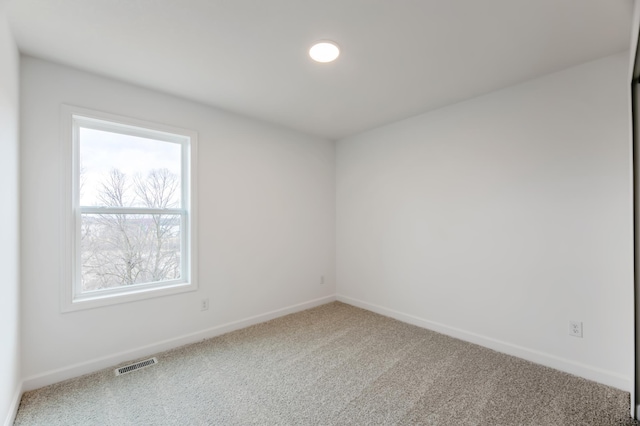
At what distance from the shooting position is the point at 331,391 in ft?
6.77

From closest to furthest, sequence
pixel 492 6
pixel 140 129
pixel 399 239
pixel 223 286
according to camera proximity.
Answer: pixel 492 6
pixel 140 129
pixel 223 286
pixel 399 239

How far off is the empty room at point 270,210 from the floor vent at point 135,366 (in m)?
0.02

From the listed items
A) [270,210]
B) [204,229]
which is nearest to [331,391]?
[204,229]

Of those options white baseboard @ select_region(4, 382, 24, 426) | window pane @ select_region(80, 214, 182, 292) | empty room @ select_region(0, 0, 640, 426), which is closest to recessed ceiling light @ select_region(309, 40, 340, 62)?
empty room @ select_region(0, 0, 640, 426)

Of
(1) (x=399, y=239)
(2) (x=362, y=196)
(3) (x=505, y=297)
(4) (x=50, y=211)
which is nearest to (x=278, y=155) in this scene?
(2) (x=362, y=196)

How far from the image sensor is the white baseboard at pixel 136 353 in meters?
2.11

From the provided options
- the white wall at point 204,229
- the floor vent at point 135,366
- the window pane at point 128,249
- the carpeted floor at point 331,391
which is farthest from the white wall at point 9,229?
the floor vent at point 135,366

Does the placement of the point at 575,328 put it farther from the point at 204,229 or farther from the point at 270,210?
the point at 204,229

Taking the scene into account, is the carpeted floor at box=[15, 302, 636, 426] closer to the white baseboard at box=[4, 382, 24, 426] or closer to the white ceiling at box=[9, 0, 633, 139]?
the white baseboard at box=[4, 382, 24, 426]

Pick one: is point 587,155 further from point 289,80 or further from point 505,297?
point 289,80

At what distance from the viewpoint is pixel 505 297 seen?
2.63 metres

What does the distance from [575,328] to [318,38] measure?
2894mm

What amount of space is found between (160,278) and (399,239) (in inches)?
103

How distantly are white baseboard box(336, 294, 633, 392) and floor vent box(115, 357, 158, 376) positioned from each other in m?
2.54
